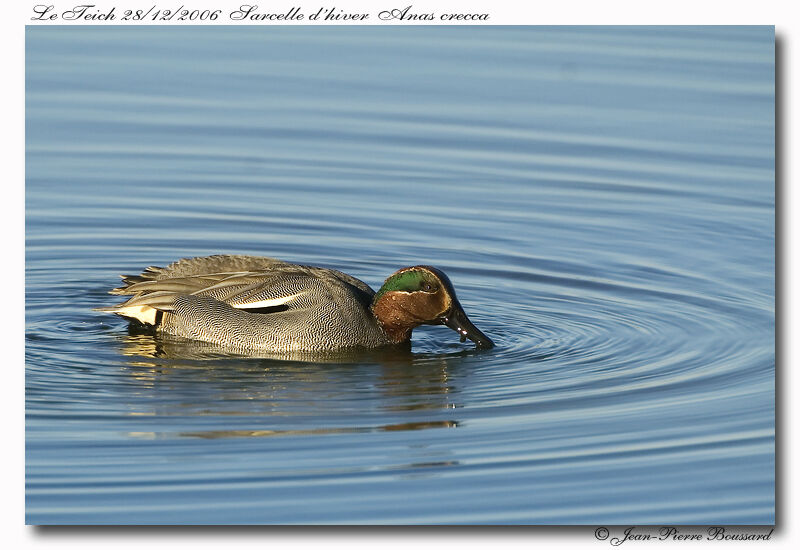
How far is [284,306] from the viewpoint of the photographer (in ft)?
47.6

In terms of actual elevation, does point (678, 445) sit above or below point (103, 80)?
below

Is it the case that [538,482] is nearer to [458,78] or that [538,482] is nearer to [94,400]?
[94,400]

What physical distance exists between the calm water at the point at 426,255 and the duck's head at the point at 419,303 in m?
0.31

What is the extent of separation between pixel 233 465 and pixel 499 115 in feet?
31.7

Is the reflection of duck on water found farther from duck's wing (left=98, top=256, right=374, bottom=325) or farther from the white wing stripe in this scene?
the white wing stripe

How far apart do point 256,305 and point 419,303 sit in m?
1.57

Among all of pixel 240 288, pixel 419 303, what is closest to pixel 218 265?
pixel 240 288

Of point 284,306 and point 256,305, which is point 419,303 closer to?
point 284,306

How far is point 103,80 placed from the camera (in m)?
19.7

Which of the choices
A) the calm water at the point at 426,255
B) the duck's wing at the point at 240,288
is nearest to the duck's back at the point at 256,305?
the duck's wing at the point at 240,288

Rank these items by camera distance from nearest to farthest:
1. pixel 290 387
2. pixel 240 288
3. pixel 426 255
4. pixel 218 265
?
pixel 290 387, pixel 240 288, pixel 218 265, pixel 426 255

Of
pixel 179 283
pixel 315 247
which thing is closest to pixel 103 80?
pixel 315 247

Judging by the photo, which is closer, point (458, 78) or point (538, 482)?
point (538, 482)

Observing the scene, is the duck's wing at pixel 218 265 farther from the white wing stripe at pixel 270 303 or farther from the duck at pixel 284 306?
the white wing stripe at pixel 270 303
